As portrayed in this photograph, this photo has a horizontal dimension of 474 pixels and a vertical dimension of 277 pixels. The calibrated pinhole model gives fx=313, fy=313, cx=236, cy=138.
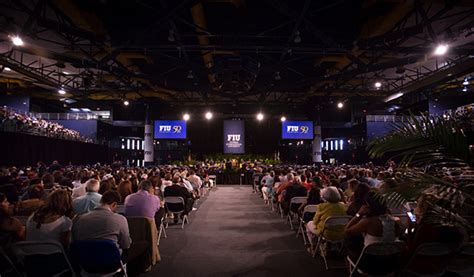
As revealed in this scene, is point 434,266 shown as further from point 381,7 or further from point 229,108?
point 229,108

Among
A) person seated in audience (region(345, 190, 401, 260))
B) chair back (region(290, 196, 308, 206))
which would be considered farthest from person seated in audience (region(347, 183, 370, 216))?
chair back (region(290, 196, 308, 206))

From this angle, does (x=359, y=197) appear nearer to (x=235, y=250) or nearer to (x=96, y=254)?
(x=235, y=250)

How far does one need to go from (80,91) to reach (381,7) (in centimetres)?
1473

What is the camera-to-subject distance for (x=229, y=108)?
72.0 feet

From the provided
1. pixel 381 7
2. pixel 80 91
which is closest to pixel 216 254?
pixel 381 7

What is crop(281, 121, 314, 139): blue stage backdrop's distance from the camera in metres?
19.0

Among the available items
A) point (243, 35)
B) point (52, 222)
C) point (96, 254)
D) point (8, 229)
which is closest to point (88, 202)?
point (8, 229)

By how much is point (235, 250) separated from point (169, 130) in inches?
569

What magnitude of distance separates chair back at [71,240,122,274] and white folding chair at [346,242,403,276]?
7.69 feet

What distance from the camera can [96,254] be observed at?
2840 millimetres

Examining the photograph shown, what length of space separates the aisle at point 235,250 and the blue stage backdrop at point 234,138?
11.5m

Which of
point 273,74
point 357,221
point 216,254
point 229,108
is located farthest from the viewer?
point 229,108

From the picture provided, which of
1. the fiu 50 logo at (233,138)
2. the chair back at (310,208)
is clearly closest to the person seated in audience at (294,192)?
the chair back at (310,208)

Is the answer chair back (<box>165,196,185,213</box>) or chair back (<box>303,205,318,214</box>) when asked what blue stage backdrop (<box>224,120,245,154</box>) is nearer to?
chair back (<box>165,196,185,213</box>)
